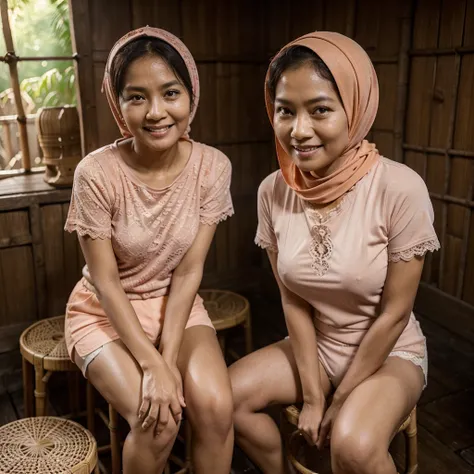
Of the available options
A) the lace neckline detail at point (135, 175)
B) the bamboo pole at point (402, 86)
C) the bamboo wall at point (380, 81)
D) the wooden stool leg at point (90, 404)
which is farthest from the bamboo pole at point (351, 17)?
the wooden stool leg at point (90, 404)

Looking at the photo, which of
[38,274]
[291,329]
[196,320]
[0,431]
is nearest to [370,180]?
[291,329]

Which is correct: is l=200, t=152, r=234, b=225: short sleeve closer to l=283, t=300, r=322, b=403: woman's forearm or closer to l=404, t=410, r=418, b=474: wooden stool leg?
l=283, t=300, r=322, b=403: woman's forearm

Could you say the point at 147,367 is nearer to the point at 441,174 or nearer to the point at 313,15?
the point at 441,174

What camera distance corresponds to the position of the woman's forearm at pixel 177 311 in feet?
6.27

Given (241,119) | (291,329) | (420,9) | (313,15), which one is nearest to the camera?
(291,329)

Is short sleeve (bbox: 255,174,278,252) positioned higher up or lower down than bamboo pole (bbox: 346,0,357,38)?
lower down

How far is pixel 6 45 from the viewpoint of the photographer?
10.1 ft

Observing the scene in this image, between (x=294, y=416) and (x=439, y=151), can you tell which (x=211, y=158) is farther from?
(x=439, y=151)

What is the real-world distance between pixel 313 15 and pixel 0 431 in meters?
2.80

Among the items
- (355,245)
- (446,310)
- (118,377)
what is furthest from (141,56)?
(446,310)

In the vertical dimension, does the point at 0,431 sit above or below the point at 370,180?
below

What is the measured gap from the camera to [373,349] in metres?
1.71

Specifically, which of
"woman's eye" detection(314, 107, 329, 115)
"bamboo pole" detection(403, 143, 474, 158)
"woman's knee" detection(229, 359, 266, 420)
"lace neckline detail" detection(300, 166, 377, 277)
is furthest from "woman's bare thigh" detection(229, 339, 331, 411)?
"bamboo pole" detection(403, 143, 474, 158)

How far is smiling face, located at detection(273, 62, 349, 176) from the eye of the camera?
5.27 feet
